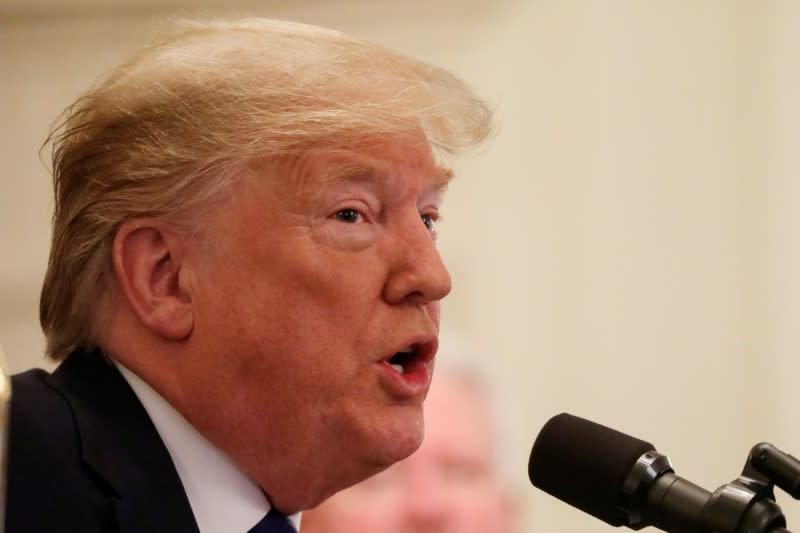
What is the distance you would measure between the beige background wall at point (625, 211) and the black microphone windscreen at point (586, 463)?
195 cm

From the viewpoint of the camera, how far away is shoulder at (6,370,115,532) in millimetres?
1115

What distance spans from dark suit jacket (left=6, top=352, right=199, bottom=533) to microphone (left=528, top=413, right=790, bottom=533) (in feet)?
1.33

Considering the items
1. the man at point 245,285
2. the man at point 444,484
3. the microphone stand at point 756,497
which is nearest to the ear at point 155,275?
the man at point 245,285

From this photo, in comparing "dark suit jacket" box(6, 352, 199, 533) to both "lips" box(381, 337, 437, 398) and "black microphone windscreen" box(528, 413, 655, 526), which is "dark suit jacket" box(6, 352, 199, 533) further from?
"black microphone windscreen" box(528, 413, 655, 526)

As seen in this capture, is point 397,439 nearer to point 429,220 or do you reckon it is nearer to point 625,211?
point 429,220

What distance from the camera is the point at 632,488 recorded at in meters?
1.09

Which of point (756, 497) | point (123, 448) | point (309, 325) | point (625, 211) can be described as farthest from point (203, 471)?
point (625, 211)

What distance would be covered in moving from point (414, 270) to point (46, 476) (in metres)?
0.46

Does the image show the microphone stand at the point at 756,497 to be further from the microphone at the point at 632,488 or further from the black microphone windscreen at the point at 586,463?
the black microphone windscreen at the point at 586,463

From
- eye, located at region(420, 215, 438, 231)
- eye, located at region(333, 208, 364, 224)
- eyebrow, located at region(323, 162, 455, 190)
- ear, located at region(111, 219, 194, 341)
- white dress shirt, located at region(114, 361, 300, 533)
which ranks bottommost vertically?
white dress shirt, located at region(114, 361, 300, 533)

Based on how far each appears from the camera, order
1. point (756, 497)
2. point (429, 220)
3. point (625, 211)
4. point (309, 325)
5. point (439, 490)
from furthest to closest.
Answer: point (625, 211), point (439, 490), point (429, 220), point (309, 325), point (756, 497)

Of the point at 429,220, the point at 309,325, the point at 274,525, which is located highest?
the point at 429,220

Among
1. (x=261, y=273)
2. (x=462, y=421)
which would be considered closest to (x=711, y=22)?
(x=462, y=421)

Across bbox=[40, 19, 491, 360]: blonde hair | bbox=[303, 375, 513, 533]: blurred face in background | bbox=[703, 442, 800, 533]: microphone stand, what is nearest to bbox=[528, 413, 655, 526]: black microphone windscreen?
bbox=[703, 442, 800, 533]: microphone stand
